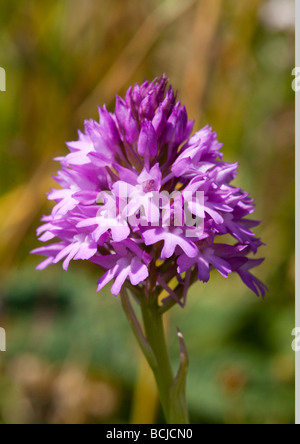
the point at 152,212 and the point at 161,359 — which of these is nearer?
the point at 152,212

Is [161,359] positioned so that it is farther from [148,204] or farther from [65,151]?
[65,151]

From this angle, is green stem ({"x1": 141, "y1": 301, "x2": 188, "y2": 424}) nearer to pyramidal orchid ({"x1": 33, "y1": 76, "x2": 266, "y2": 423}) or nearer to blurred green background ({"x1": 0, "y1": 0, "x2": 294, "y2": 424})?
pyramidal orchid ({"x1": 33, "y1": 76, "x2": 266, "y2": 423})

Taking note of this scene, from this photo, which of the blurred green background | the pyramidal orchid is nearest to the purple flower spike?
the pyramidal orchid

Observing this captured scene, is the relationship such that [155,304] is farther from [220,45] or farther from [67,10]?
[67,10]

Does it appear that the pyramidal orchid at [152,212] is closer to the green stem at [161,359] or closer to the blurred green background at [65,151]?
the green stem at [161,359]

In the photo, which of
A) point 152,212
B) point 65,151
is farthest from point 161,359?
point 65,151

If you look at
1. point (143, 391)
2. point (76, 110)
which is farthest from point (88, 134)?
point (76, 110)
